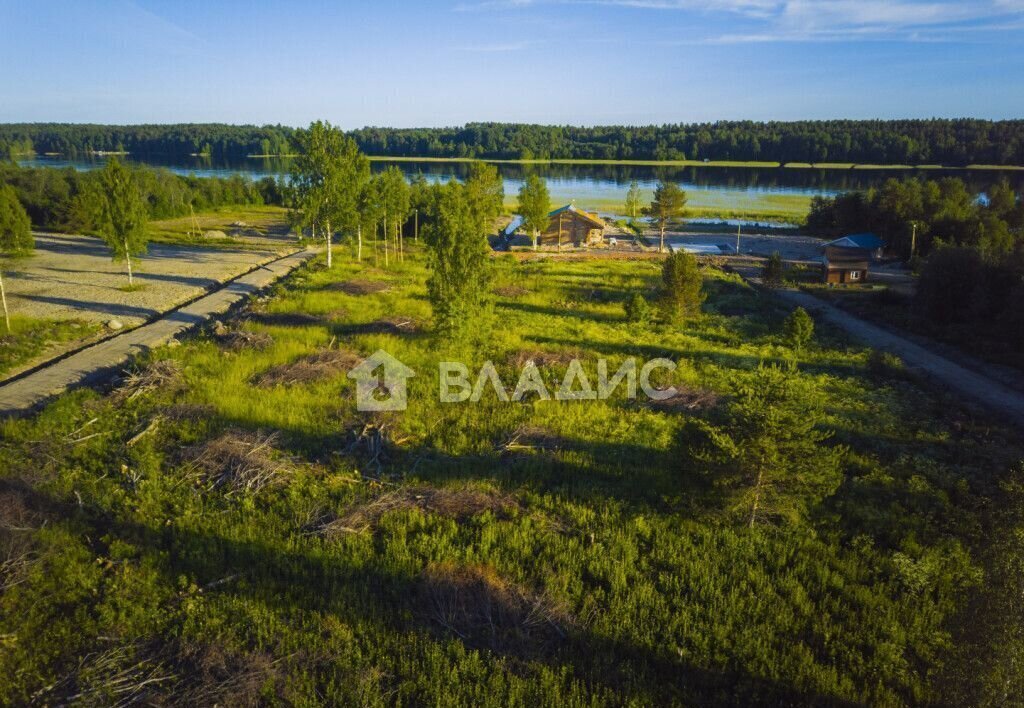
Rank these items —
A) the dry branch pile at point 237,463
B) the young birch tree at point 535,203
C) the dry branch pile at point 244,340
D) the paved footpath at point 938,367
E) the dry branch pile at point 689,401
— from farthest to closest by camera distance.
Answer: the young birch tree at point 535,203 < the dry branch pile at point 244,340 < the paved footpath at point 938,367 < the dry branch pile at point 689,401 < the dry branch pile at point 237,463

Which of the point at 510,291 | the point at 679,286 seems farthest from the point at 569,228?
the point at 679,286

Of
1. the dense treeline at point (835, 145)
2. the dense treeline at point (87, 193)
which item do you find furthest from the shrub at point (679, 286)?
the dense treeline at point (835, 145)

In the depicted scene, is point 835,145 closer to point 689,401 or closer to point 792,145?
point 792,145

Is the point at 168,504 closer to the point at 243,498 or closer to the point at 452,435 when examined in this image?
the point at 243,498

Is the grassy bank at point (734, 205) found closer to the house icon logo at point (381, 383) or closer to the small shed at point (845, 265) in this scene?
the small shed at point (845, 265)

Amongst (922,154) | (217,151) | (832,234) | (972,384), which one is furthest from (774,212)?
(217,151)
